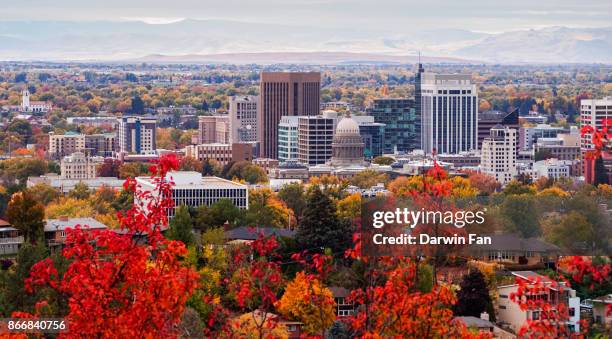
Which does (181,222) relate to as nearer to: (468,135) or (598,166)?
(598,166)

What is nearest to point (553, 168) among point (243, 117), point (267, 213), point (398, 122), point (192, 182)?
point (192, 182)

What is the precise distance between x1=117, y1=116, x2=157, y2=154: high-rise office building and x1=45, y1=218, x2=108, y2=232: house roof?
68.6 m

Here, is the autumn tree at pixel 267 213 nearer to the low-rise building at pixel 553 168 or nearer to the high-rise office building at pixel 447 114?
the low-rise building at pixel 553 168

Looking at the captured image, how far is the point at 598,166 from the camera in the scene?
89.1 meters

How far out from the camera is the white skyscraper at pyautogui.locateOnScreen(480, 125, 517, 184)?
104 metres

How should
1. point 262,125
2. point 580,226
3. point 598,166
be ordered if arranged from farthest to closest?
1. point 262,125
2. point 598,166
3. point 580,226

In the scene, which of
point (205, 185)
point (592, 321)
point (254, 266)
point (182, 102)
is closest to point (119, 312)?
point (254, 266)

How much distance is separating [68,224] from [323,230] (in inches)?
397

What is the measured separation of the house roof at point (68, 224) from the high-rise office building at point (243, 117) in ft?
242

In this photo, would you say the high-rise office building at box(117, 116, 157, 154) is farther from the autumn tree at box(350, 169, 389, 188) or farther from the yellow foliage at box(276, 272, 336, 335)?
the yellow foliage at box(276, 272, 336, 335)

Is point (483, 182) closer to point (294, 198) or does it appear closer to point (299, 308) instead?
point (294, 198)

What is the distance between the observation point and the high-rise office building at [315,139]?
→ 114125 mm

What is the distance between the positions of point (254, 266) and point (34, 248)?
21.9 meters

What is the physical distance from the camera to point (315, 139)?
115000 millimetres
